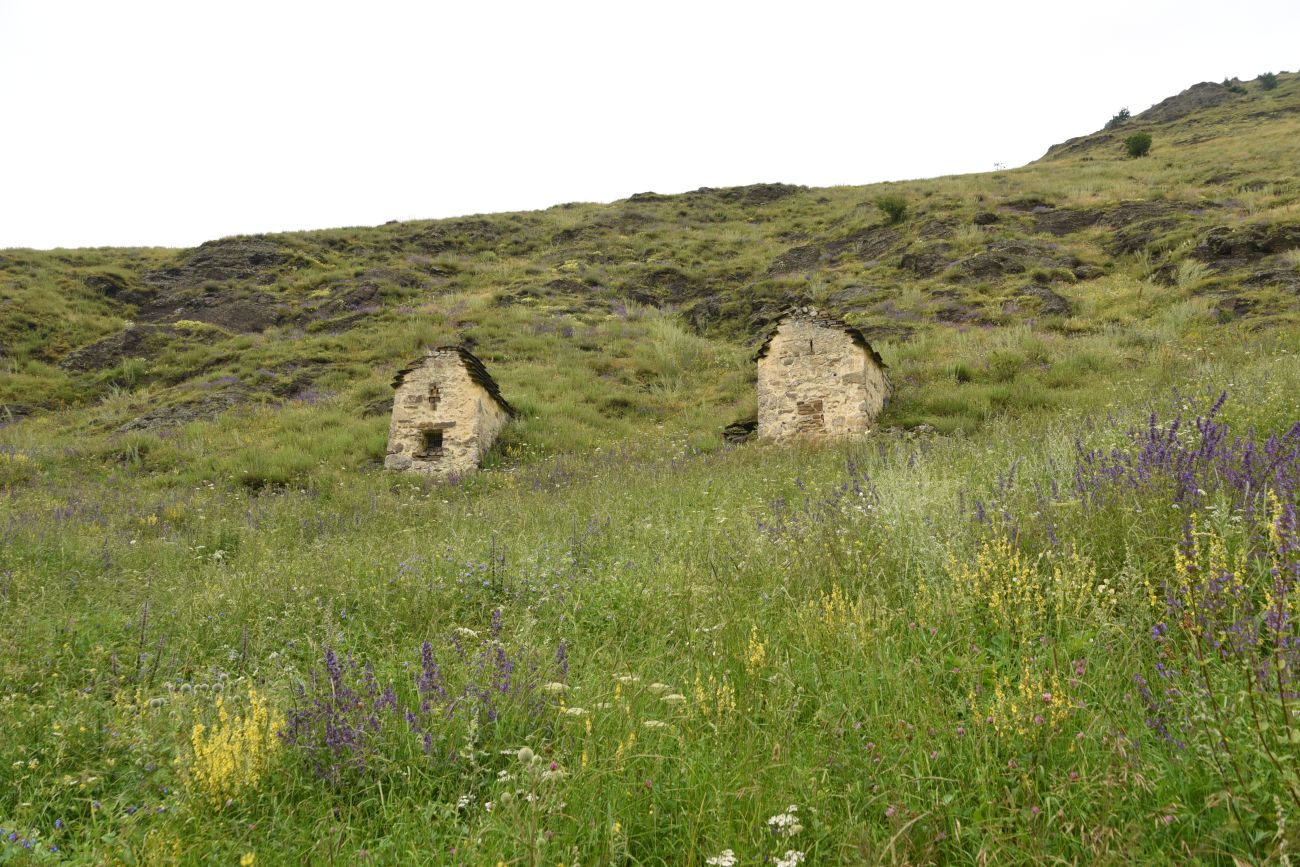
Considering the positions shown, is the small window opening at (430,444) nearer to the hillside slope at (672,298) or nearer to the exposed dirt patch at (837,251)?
the hillside slope at (672,298)

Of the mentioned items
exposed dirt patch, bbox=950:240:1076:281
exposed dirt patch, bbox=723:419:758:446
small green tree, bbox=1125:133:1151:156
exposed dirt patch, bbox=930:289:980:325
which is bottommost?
exposed dirt patch, bbox=723:419:758:446

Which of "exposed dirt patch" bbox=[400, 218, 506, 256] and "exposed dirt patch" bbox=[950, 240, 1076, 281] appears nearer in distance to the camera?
"exposed dirt patch" bbox=[950, 240, 1076, 281]

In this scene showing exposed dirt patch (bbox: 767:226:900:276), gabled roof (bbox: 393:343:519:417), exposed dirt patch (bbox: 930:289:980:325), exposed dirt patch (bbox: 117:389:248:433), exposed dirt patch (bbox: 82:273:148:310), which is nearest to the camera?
gabled roof (bbox: 393:343:519:417)

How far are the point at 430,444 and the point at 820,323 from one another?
326 inches

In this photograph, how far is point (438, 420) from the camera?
1377 centimetres

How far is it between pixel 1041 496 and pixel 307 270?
37884 mm

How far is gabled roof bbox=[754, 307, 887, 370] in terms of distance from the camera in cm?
1349

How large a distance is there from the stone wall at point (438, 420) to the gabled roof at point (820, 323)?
6.03 metres

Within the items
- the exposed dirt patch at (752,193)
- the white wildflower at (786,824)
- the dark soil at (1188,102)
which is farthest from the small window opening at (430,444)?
the dark soil at (1188,102)

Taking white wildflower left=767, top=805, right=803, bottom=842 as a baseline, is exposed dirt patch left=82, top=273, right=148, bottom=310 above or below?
above

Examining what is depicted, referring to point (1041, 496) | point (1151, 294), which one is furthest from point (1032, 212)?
point (1041, 496)

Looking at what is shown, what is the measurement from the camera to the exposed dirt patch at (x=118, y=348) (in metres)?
24.8

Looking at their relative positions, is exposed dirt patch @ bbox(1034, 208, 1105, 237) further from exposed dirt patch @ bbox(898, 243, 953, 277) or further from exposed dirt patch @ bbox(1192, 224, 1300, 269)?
exposed dirt patch @ bbox(1192, 224, 1300, 269)

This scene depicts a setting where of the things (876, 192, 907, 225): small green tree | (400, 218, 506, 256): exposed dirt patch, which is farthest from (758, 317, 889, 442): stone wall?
(400, 218, 506, 256): exposed dirt patch
